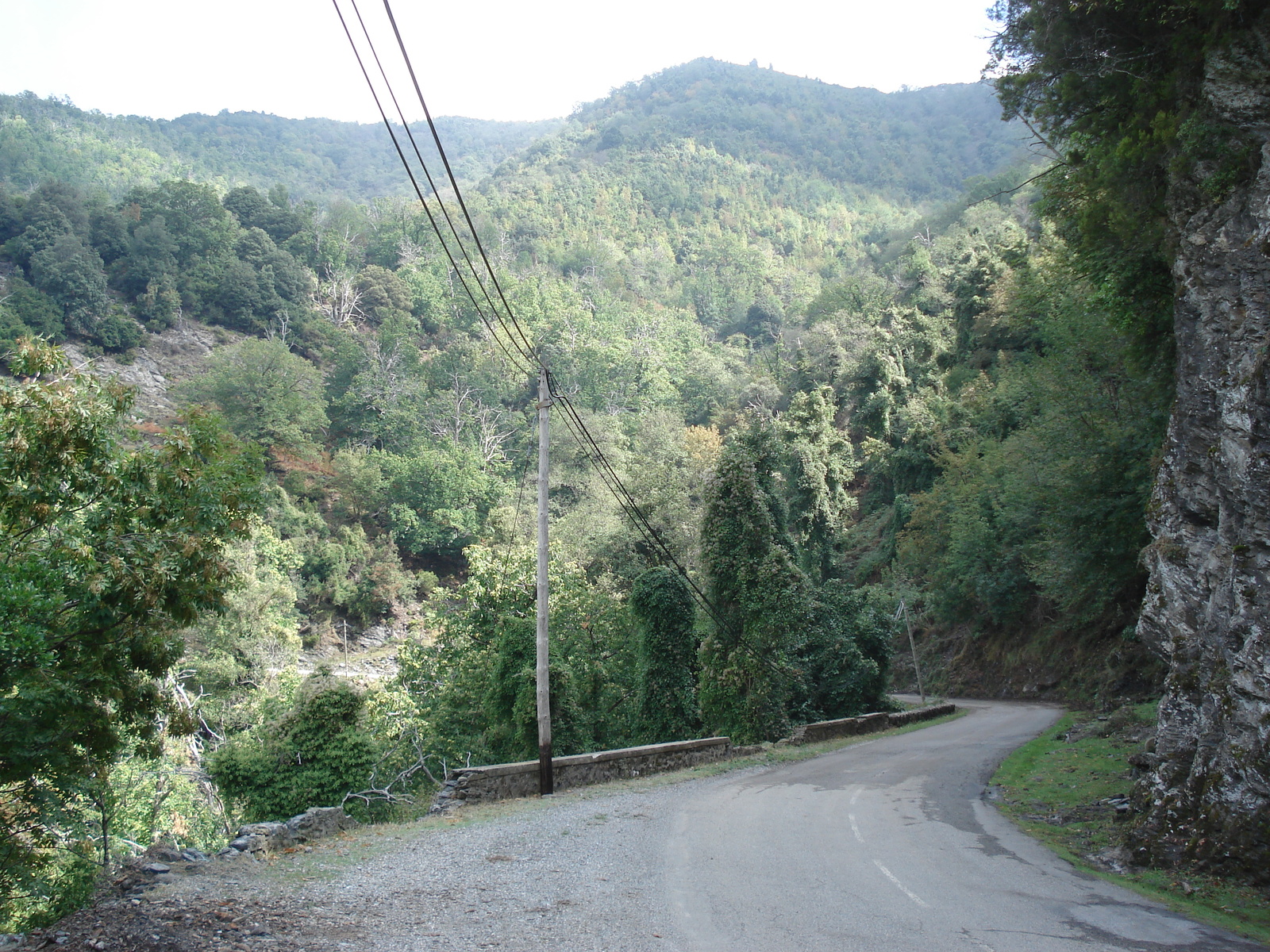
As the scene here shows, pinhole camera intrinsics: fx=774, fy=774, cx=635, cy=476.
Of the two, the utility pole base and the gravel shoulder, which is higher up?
the gravel shoulder

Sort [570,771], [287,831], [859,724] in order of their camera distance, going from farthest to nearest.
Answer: [859,724] < [570,771] < [287,831]

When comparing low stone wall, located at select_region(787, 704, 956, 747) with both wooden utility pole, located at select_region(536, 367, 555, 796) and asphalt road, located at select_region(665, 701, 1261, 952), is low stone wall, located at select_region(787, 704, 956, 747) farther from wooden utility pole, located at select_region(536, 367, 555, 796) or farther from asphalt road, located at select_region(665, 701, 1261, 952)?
wooden utility pole, located at select_region(536, 367, 555, 796)

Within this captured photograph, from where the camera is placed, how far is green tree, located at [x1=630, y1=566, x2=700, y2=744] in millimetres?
21359

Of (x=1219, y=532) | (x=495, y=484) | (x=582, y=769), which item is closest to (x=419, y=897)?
(x=582, y=769)

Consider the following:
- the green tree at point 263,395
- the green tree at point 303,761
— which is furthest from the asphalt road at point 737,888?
the green tree at point 263,395

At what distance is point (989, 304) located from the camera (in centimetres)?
5178

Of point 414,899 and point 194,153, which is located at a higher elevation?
point 194,153

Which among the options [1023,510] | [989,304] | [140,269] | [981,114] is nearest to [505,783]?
[1023,510]

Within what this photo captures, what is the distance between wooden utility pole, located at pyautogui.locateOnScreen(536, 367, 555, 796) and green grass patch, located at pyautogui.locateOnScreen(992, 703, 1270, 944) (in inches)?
287

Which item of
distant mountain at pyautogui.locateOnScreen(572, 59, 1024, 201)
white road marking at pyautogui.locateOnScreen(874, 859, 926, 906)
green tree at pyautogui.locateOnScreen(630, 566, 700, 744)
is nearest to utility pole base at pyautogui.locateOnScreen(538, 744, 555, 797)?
white road marking at pyautogui.locateOnScreen(874, 859, 926, 906)

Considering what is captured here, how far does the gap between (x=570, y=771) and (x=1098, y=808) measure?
27.5 ft

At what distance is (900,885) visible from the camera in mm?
7473

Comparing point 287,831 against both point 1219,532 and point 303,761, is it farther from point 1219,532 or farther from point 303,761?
point 1219,532

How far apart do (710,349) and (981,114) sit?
141m
